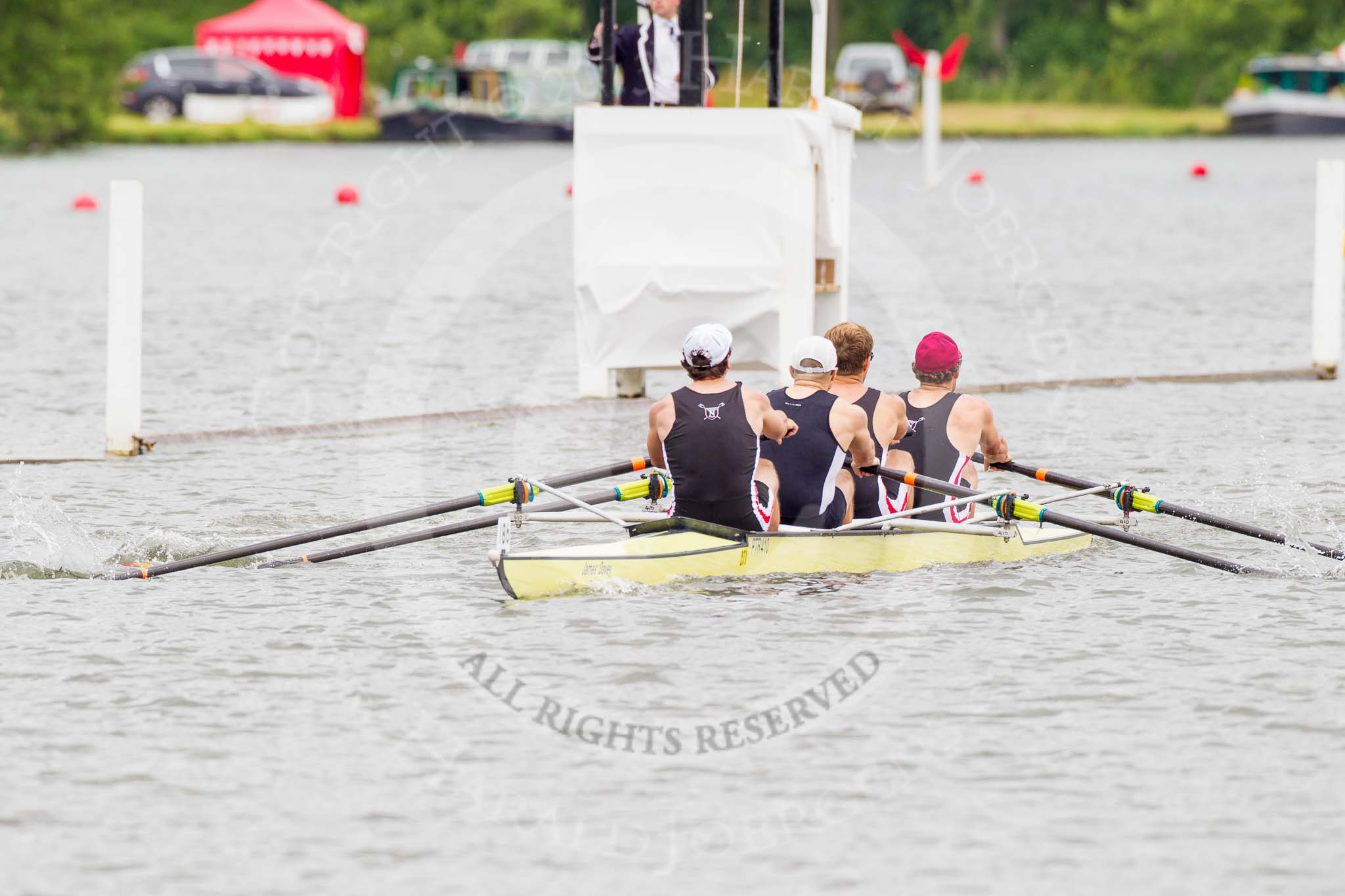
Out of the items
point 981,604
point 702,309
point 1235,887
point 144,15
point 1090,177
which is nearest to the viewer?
point 1235,887

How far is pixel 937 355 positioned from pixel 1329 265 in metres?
7.60

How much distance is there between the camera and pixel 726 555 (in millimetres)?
10078

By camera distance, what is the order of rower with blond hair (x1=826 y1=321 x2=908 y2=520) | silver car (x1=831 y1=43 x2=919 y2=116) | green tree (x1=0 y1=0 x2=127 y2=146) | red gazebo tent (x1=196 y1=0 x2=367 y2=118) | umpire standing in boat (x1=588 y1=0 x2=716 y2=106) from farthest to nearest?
red gazebo tent (x1=196 y1=0 x2=367 y2=118) < silver car (x1=831 y1=43 x2=919 y2=116) < green tree (x1=0 y1=0 x2=127 y2=146) < umpire standing in boat (x1=588 y1=0 x2=716 y2=106) < rower with blond hair (x1=826 y1=321 x2=908 y2=520)

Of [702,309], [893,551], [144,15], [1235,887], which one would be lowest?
[1235,887]

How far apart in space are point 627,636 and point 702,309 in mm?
6216

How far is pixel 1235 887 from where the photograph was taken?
20.9 ft

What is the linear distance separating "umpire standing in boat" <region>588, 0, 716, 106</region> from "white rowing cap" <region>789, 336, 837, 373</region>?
5.14m

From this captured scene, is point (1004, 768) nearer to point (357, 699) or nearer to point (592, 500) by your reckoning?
point (357, 699)

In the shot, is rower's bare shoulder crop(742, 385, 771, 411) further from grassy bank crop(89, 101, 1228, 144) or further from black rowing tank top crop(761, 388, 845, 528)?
grassy bank crop(89, 101, 1228, 144)

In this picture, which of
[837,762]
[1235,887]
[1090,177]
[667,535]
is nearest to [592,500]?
[667,535]

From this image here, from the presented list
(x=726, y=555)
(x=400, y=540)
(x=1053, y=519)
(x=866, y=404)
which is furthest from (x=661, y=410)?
(x=1053, y=519)

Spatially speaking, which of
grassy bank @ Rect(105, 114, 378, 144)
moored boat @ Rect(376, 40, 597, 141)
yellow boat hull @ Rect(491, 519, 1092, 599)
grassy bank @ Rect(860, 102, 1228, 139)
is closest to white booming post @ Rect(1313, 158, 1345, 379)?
yellow boat hull @ Rect(491, 519, 1092, 599)

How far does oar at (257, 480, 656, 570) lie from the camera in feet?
34.1

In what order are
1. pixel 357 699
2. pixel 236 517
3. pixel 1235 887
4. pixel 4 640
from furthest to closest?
1. pixel 236 517
2. pixel 4 640
3. pixel 357 699
4. pixel 1235 887
